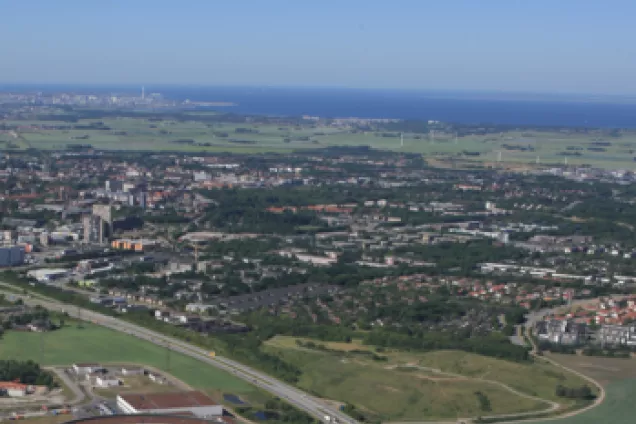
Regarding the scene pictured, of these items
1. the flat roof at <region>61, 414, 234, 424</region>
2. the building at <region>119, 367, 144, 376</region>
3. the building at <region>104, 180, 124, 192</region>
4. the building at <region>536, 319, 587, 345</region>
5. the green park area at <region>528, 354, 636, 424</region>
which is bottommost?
the building at <region>104, 180, 124, 192</region>

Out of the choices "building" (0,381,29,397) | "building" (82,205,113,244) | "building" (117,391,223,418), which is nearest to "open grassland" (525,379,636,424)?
"building" (117,391,223,418)

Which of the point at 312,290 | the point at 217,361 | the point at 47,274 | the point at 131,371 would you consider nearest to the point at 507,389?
the point at 217,361

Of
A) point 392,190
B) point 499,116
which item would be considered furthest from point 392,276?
point 499,116

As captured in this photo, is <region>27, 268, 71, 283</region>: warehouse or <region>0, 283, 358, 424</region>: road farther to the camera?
<region>27, 268, 71, 283</region>: warehouse

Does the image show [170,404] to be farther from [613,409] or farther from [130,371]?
[613,409]

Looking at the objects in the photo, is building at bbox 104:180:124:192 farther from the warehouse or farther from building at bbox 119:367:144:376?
building at bbox 119:367:144:376

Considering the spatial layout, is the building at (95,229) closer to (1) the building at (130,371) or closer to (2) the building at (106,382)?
(1) the building at (130,371)

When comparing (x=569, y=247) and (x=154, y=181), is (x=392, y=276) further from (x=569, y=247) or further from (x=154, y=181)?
(x=154, y=181)

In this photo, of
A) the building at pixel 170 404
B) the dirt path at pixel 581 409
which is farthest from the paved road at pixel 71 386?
the dirt path at pixel 581 409
